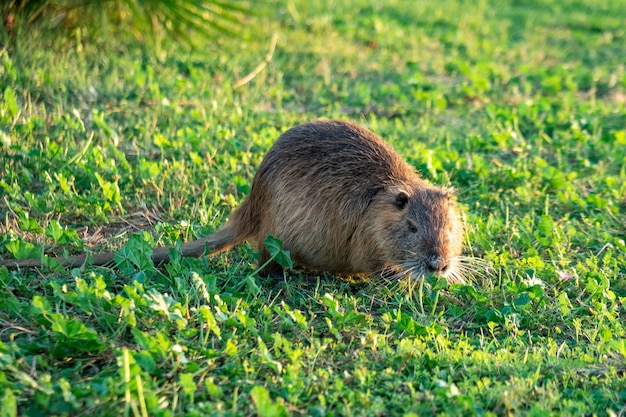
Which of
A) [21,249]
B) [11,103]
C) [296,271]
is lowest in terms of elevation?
[296,271]

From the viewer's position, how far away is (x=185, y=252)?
3355mm

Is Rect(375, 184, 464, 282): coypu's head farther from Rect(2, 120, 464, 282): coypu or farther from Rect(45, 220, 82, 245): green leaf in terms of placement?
Rect(45, 220, 82, 245): green leaf

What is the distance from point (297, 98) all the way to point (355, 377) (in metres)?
3.33

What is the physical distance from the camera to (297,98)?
5582 mm

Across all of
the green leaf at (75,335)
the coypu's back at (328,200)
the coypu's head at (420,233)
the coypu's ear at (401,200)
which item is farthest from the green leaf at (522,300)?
the green leaf at (75,335)

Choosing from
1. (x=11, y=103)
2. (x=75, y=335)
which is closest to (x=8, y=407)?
(x=75, y=335)

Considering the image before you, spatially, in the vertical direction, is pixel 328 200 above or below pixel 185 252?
above

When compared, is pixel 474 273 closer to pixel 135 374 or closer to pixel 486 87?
pixel 135 374

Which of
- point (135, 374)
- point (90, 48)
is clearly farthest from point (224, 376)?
point (90, 48)

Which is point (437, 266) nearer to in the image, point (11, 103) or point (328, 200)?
point (328, 200)

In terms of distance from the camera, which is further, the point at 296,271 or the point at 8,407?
the point at 296,271

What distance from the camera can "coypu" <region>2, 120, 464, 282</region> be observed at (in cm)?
332

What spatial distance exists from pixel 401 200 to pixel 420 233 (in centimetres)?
17

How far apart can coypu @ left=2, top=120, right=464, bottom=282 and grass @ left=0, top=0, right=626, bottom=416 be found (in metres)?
0.12
